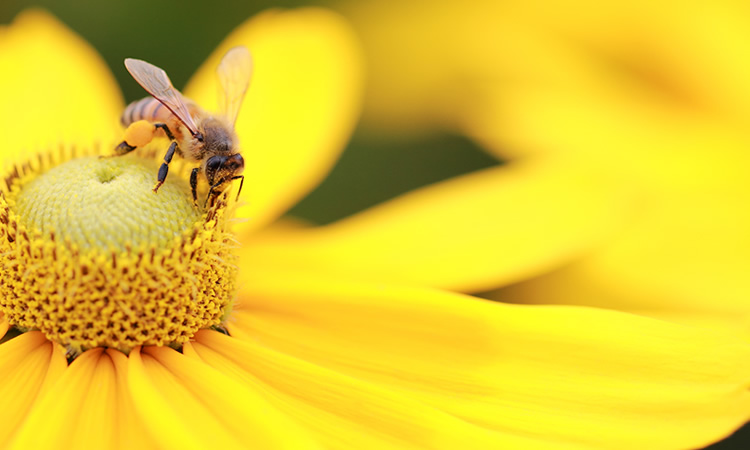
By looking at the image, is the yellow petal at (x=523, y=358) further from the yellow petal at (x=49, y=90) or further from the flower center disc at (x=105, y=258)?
the yellow petal at (x=49, y=90)

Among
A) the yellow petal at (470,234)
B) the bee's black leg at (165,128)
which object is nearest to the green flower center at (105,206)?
the bee's black leg at (165,128)

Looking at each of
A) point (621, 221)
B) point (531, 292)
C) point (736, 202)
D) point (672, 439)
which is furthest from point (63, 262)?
point (736, 202)

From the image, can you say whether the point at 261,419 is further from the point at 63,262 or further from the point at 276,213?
the point at 276,213

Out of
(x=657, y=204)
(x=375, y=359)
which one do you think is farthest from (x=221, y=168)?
(x=657, y=204)

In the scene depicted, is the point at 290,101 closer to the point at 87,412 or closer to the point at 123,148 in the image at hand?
the point at 123,148

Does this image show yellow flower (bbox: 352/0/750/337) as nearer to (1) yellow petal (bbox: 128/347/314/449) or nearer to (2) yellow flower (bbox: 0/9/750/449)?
(2) yellow flower (bbox: 0/9/750/449)

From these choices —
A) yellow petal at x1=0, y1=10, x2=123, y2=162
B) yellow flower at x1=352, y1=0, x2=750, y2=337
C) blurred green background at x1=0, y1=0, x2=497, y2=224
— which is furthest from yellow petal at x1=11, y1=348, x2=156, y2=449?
blurred green background at x1=0, y1=0, x2=497, y2=224
